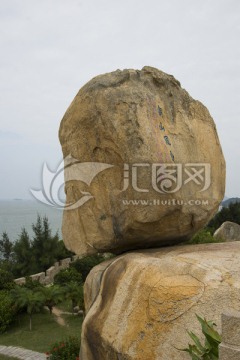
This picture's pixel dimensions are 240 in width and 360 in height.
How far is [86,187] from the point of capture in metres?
6.18

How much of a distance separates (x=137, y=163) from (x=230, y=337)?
284cm

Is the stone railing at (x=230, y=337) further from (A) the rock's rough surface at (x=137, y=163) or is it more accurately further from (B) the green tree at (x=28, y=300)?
(B) the green tree at (x=28, y=300)

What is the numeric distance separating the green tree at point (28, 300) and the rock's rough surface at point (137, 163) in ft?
24.9

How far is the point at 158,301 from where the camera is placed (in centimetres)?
436

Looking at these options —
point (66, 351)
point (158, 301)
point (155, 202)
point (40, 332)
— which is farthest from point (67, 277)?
point (158, 301)

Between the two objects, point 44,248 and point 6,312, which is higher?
point 44,248

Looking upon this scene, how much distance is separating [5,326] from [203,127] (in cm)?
995

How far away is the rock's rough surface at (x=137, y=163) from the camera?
18.0ft

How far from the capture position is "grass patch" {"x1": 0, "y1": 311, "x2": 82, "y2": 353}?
1150 centimetres

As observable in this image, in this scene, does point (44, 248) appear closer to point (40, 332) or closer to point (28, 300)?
point (28, 300)

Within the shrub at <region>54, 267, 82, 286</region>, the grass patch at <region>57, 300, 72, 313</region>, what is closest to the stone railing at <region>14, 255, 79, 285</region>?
the shrub at <region>54, 267, 82, 286</region>

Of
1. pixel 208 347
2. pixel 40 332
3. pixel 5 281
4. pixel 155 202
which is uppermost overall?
pixel 155 202

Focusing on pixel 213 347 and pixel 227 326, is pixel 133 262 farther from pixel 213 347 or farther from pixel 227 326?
pixel 227 326

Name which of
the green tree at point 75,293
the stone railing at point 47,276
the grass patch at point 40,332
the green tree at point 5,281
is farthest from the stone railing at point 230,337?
the stone railing at point 47,276
